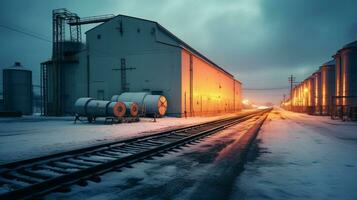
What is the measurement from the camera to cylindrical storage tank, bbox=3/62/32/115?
133 feet

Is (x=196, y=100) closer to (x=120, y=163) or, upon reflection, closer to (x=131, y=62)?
(x=131, y=62)

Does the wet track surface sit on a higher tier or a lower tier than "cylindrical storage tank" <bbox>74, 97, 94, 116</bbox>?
lower

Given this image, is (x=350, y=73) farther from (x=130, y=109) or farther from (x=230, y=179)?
(x=230, y=179)

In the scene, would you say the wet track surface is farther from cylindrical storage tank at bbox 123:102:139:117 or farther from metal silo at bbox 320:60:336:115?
metal silo at bbox 320:60:336:115

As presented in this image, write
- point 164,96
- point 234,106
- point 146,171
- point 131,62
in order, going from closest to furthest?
point 146,171 < point 164,96 < point 131,62 < point 234,106

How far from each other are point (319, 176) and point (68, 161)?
5.84 m

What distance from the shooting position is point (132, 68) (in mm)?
32000

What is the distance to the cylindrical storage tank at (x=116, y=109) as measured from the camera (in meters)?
20.5

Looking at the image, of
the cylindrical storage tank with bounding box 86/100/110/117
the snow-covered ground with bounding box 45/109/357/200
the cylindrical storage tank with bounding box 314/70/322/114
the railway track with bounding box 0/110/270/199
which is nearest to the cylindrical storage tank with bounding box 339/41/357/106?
the cylindrical storage tank with bounding box 314/70/322/114

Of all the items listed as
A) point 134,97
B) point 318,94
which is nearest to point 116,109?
point 134,97

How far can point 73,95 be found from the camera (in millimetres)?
36000

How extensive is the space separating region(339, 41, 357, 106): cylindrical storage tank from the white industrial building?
17387mm

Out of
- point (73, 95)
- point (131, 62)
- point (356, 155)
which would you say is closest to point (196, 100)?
point (131, 62)

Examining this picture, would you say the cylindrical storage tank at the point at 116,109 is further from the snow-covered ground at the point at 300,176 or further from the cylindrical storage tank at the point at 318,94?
the cylindrical storage tank at the point at 318,94
